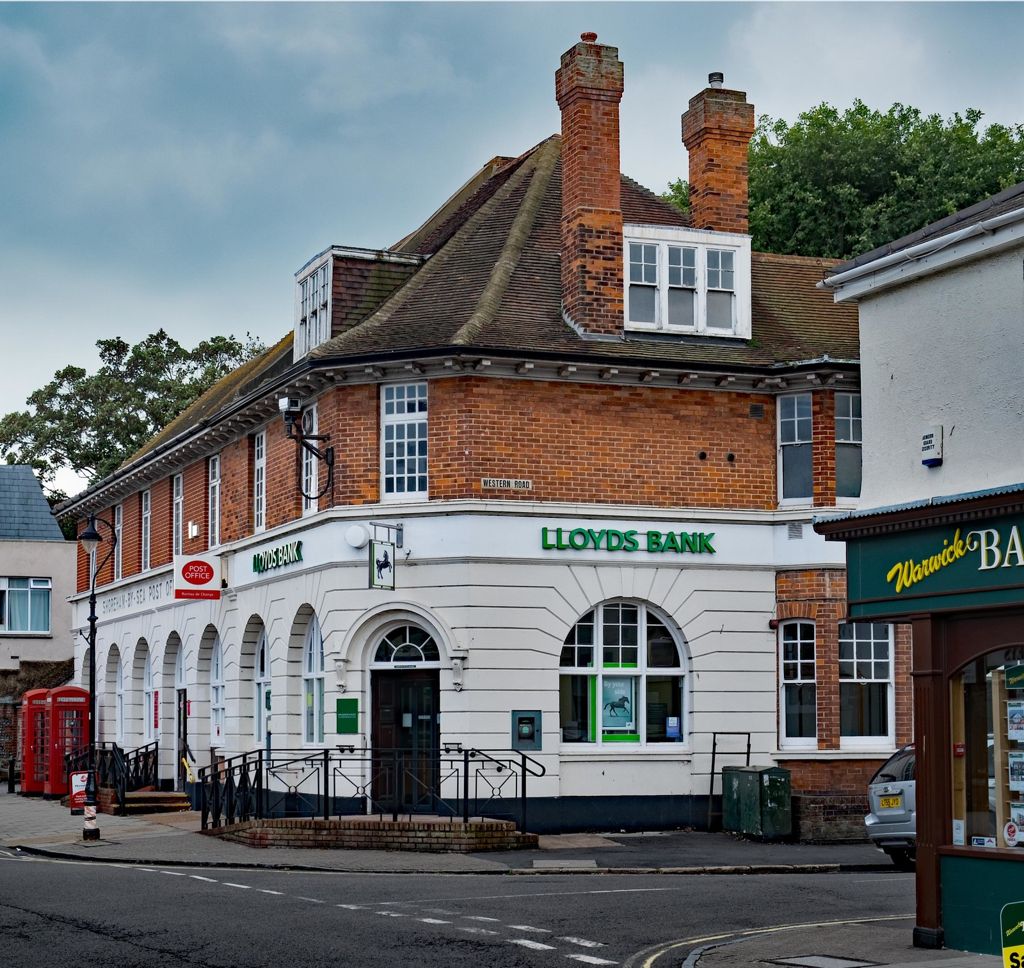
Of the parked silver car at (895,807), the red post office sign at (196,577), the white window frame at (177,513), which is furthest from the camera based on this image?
the white window frame at (177,513)

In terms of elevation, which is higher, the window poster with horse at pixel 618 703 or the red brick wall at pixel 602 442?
the red brick wall at pixel 602 442

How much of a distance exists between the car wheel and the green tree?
49.9 meters

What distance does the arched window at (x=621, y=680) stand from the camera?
2697cm

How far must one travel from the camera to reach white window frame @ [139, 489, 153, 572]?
39094 mm

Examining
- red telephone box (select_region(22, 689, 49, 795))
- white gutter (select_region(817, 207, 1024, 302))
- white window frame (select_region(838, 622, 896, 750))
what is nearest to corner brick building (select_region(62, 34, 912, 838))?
white window frame (select_region(838, 622, 896, 750))

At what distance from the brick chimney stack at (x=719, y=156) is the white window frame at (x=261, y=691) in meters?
11.2

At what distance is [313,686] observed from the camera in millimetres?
28812

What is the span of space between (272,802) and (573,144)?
40.3 feet

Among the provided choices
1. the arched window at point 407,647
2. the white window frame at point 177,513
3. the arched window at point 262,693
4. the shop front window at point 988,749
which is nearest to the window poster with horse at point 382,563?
the arched window at point 407,647

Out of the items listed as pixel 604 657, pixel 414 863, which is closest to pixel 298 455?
pixel 604 657

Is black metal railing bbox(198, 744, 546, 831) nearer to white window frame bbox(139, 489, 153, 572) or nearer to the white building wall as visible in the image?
the white building wall

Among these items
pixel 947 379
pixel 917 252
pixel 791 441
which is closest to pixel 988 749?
pixel 947 379

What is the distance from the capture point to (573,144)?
2792cm

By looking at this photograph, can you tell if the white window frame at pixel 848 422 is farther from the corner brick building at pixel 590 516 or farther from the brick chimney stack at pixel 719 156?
the brick chimney stack at pixel 719 156
